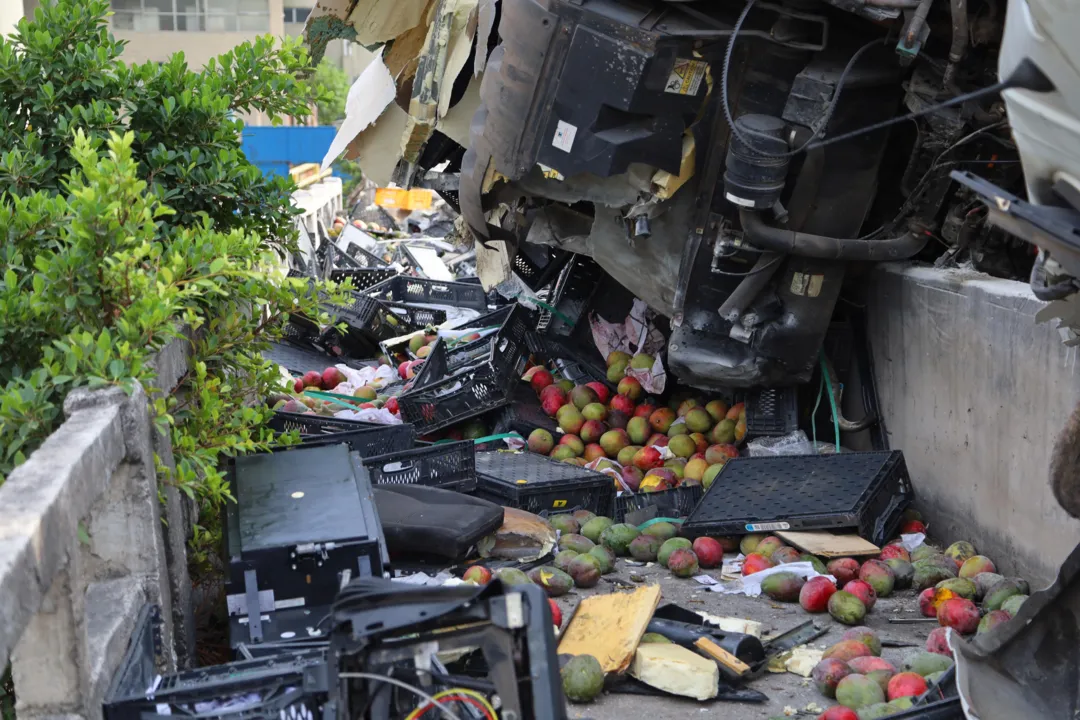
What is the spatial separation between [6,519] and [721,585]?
4027 millimetres

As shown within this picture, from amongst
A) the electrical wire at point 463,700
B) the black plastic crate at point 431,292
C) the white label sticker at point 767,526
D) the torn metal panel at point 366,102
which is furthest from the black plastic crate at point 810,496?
the black plastic crate at point 431,292

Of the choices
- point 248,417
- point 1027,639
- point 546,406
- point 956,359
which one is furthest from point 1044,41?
point 546,406

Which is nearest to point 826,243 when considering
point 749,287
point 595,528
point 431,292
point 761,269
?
point 761,269

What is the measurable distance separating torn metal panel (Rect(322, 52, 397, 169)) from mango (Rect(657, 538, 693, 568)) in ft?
14.6

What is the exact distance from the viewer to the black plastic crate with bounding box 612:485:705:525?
676 cm

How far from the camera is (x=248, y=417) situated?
14.1 feet

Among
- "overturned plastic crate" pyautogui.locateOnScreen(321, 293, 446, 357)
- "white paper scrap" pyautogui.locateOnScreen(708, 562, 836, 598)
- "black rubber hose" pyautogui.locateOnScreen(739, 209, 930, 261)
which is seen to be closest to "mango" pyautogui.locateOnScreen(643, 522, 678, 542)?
"white paper scrap" pyautogui.locateOnScreen(708, 562, 836, 598)

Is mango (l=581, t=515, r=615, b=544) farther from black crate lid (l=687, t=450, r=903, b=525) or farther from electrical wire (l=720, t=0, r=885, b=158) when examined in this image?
electrical wire (l=720, t=0, r=885, b=158)

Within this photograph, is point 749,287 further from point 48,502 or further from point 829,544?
point 48,502

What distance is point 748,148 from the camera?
579 centimetres

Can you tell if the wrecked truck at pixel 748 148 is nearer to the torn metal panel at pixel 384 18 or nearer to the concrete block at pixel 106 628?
the torn metal panel at pixel 384 18

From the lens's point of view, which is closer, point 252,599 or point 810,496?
point 252,599

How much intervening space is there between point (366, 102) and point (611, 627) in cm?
578

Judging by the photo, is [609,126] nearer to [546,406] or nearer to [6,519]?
[546,406]
